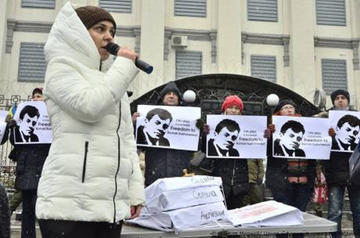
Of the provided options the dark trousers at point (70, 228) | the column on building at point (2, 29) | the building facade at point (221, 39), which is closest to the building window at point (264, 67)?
the building facade at point (221, 39)

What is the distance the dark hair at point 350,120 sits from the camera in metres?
5.15

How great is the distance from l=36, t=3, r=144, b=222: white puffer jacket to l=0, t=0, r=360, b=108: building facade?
46.7ft

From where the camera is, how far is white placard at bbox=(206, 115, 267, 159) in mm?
4832

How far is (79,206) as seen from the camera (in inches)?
81.7

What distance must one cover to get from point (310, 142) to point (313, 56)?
14.0 metres

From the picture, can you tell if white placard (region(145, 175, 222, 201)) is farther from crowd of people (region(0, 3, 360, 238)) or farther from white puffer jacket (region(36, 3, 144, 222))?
white puffer jacket (region(36, 3, 144, 222))

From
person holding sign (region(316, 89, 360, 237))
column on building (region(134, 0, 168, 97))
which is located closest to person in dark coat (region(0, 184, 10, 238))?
person holding sign (region(316, 89, 360, 237))

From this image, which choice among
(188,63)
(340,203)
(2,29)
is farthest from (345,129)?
(2,29)

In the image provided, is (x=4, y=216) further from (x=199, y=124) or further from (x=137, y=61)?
(x=199, y=124)

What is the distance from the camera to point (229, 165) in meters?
4.78

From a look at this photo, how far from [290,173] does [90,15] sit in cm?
353

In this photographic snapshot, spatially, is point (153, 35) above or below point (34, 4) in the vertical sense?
below

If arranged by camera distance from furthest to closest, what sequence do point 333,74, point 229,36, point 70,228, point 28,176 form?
1. point 333,74
2. point 229,36
3. point 28,176
4. point 70,228

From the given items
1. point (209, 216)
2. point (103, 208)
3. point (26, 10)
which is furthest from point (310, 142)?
point (26, 10)
